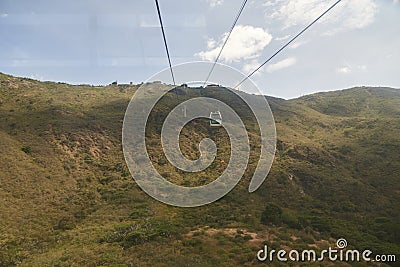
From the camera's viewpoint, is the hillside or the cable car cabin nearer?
the hillside

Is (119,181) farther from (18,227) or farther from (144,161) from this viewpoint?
(18,227)

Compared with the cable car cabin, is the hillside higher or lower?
lower

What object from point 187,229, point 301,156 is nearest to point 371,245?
point 187,229

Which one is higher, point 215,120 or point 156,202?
point 215,120

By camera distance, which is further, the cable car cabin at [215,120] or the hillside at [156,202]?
the cable car cabin at [215,120]

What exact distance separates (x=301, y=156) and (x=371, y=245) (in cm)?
2538

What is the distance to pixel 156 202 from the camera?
98.3 ft

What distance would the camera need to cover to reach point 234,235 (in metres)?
20.9

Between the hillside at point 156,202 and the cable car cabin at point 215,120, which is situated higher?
the cable car cabin at point 215,120

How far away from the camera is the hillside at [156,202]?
1878 cm

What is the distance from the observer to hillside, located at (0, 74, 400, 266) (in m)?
18.8

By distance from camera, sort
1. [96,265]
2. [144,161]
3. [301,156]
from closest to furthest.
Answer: [96,265] < [144,161] < [301,156]

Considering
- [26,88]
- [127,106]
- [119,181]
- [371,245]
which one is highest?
[26,88]

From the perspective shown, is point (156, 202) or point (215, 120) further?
point (215, 120)
